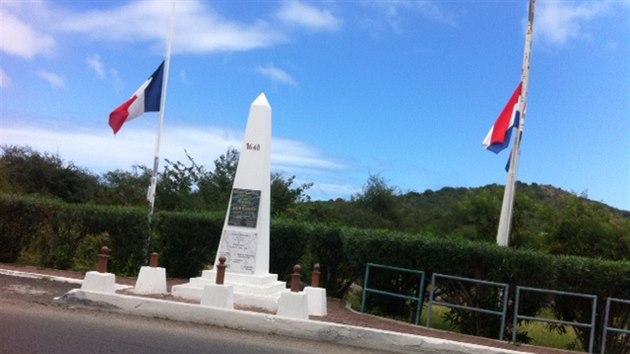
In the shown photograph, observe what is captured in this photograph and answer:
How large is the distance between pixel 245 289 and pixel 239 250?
88 cm

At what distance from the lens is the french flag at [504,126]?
15.9 meters

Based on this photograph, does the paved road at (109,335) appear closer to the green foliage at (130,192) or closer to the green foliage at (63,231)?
the green foliage at (63,231)

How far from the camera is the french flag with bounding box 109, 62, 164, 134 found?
16047 mm

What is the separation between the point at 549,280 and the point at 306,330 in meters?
4.98

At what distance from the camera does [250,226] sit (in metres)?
13.2

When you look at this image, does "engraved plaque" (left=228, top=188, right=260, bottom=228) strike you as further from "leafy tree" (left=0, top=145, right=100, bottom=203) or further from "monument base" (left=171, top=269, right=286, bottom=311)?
"leafy tree" (left=0, top=145, right=100, bottom=203)

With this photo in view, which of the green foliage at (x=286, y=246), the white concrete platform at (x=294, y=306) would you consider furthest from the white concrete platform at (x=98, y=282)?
the green foliage at (x=286, y=246)

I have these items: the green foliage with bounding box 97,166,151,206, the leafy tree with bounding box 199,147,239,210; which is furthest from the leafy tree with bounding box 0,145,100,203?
the leafy tree with bounding box 199,147,239,210

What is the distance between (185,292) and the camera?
1284 centimetres

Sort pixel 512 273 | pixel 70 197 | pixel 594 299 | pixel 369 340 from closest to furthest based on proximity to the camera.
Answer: pixel 369 340, pixel 594 299, pixel 512 273, pixel 70 197

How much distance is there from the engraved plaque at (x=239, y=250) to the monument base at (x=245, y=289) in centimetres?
17

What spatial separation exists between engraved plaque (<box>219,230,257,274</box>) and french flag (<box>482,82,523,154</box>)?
22.9ft

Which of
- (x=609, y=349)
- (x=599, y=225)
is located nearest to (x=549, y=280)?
(x=609, y=349)

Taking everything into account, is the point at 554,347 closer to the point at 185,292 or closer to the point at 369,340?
the point at 369,340
